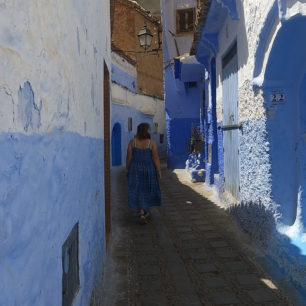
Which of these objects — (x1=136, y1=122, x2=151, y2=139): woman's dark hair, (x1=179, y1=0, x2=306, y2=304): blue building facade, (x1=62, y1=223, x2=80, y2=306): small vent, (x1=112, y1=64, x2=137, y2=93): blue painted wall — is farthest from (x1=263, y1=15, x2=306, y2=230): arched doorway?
(x1=112, y1=64, x2=137, y2=93): blue painted wall

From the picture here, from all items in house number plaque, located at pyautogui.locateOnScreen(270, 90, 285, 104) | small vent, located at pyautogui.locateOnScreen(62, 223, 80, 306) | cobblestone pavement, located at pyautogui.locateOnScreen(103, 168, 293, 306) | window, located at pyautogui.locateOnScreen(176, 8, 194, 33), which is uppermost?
window, located at pyautogui.locateOnScreen(176, 8, 194, 33)

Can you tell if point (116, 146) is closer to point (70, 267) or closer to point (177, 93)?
point (177, 93)

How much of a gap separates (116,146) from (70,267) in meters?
12.9

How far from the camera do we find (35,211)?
1.18 metres

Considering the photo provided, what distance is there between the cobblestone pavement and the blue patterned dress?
38cm

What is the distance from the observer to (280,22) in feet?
10.9

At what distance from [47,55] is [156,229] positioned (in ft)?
14.2

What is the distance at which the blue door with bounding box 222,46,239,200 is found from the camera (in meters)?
5.36

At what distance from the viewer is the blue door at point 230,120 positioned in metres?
5.36

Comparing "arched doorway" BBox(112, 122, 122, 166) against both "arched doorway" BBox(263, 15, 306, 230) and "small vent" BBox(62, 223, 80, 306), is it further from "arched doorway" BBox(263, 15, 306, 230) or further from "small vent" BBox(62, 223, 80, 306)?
"small vent" BBox(62, 223, 80, 306)

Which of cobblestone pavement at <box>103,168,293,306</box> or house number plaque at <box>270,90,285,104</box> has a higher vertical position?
house number plaque at <box>270,90,285,104</box>

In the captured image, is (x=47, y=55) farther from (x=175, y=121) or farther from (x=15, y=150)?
(x=175, y=121)

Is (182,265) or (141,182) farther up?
(141,182)

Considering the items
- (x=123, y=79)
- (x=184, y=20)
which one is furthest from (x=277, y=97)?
(x=123, y=79)
